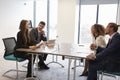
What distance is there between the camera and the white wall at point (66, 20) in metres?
6.17

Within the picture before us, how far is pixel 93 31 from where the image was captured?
127 inches

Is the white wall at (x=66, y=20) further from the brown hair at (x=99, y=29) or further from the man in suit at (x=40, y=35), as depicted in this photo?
the brown hair at (x=99, y=29)

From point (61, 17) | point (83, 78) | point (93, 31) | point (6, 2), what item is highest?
point (6, 2)

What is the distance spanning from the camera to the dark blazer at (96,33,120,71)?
244 cm

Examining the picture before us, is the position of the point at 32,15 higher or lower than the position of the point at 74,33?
higher

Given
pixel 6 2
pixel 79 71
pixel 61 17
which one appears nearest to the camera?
pixel 79 71

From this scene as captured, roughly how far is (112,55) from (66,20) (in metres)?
4.01

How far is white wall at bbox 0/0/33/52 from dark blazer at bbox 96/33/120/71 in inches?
178

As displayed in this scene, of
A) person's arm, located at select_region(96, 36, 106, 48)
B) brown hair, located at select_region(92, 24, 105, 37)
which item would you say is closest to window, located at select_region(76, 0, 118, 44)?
brown hair, located at select_region(92, 24, 105, 37)

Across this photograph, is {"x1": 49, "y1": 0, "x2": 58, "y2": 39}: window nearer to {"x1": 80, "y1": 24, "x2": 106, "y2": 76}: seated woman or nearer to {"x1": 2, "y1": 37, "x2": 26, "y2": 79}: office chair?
{"x1": 2, "y1": 37, "x2": 26, "y2": 79}: office chair

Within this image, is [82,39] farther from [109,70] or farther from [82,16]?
[109,70]

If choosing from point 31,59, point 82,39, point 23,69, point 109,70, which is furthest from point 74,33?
point 109,70

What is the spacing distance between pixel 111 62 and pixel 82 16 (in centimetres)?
437

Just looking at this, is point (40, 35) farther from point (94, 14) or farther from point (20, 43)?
point (94, 14)
